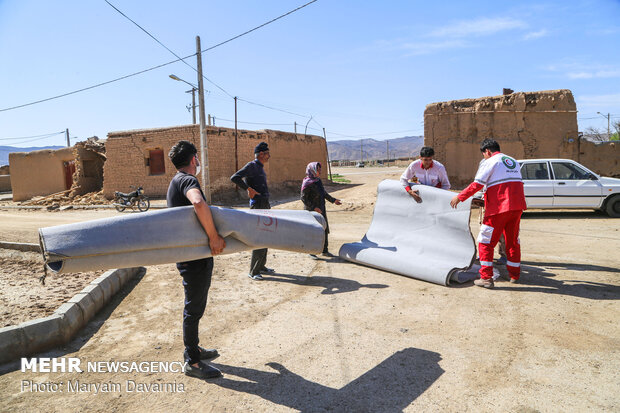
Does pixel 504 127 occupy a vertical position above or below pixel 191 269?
above

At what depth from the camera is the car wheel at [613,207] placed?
10367 mm

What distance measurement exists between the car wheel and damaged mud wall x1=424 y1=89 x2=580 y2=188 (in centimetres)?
435

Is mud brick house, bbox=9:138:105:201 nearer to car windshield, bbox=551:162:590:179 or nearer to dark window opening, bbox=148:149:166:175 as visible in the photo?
dark window opening, bbox=148:149:166:175

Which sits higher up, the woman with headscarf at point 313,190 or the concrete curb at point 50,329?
the woman with headscarf at point 313,190

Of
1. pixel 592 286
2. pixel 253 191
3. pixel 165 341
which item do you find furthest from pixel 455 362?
pixel 253 191

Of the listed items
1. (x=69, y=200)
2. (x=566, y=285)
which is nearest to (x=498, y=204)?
(x=566, y=285)

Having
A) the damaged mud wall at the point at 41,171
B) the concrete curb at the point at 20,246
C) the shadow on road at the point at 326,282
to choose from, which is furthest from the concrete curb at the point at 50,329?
the damaged mud wall at the point at 41,171

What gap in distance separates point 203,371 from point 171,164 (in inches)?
655

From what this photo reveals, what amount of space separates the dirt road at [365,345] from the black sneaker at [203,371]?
0.05 metres

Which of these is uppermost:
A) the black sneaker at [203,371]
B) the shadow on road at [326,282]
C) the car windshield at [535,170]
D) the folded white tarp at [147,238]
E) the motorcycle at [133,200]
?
the car windshield at [535,170]

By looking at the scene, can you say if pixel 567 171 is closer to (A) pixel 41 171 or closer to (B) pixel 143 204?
(B) pixel 143 204

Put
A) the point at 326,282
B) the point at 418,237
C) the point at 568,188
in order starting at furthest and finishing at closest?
the point at 568,188, the point at 418,237, the point at 326,282

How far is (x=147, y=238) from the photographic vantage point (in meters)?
2.72

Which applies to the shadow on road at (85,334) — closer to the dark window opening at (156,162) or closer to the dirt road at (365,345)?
the dirt road at (365,345)
